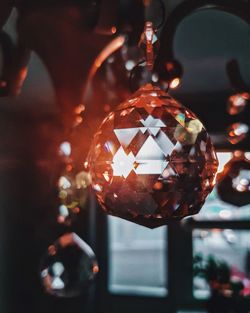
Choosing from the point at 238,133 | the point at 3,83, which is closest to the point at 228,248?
the point at 238,133

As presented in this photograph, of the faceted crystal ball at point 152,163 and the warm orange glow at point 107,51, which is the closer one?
the faceted crystal ball at point 152,163

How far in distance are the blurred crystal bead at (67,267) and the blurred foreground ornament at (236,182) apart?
0.78ft

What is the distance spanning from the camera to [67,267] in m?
0.73

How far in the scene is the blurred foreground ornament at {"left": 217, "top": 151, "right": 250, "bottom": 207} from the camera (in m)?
0.73

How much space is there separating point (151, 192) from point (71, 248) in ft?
1.29

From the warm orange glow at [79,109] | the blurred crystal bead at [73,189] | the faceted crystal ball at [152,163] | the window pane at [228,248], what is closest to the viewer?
the faceted crystal ball at [152,163]

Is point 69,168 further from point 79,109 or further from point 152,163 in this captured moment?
point 152,163

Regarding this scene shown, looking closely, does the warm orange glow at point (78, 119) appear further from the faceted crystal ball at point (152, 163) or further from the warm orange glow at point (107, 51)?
the faceted crystal ball at point (152, 163)

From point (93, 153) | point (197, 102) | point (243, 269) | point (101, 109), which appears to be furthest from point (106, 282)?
point (93, 153)

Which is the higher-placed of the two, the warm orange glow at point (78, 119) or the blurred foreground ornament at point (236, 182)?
the warm orange glow at point (78, 119)

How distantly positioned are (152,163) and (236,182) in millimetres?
374

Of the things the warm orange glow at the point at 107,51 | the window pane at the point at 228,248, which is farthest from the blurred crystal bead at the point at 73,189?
the window pane at the point at 228,248

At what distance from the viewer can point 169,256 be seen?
3379mm

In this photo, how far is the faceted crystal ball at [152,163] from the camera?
0.40 m
